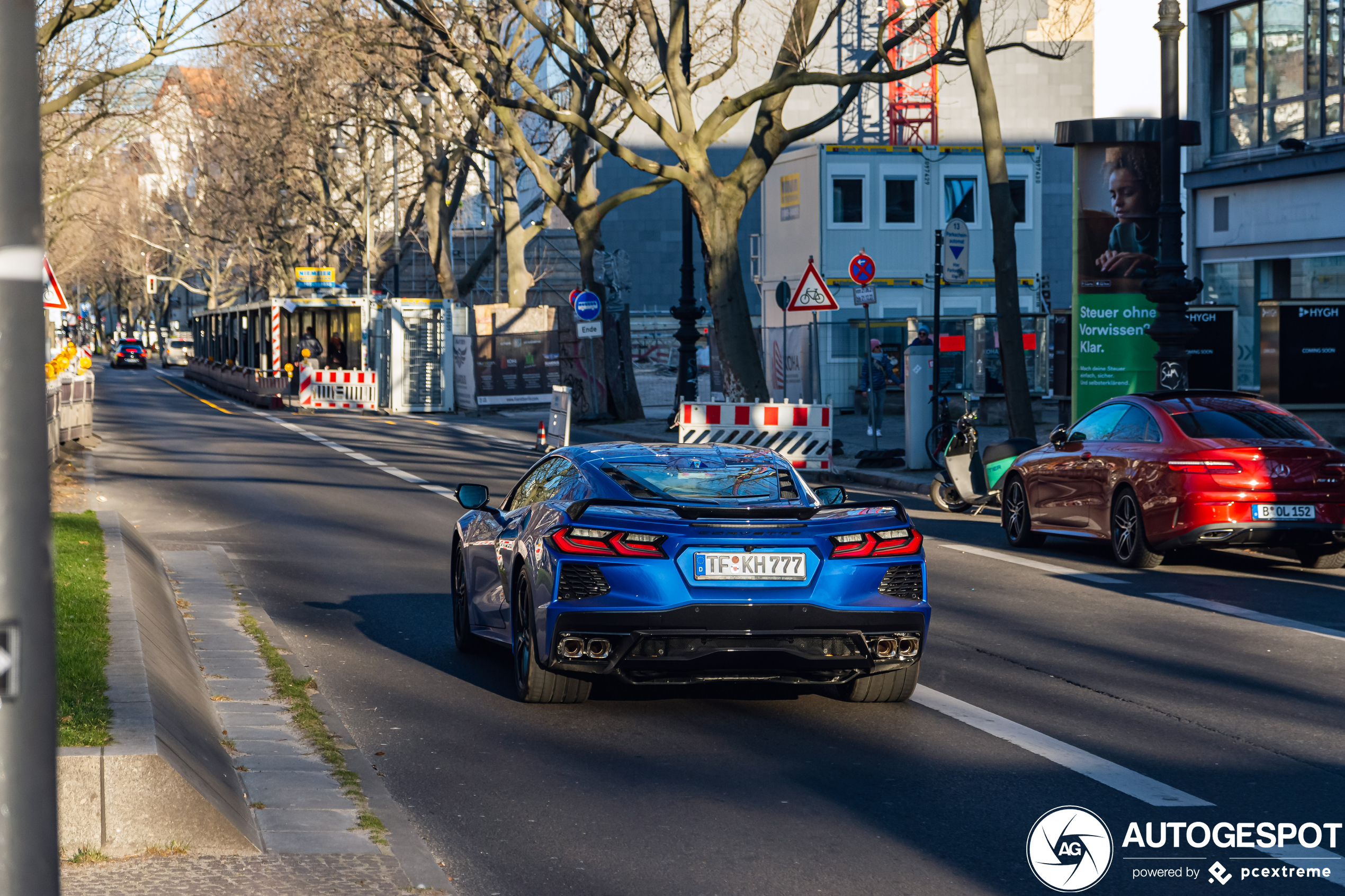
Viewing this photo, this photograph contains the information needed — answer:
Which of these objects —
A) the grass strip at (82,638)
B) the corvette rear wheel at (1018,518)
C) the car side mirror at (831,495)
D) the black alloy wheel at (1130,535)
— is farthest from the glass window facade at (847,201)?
the car side mirror at (831,495)

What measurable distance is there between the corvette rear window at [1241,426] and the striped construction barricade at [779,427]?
30.4 ft

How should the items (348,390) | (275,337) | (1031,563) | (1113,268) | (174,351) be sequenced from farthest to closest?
1. (174,351)
2. (275,337)
3. (348,390)
4. (1113,268)
5. (1031,563)

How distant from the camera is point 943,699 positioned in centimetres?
830

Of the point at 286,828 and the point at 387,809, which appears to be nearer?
the point at 286,828

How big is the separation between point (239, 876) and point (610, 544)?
2.70m

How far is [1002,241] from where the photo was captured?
2189cm

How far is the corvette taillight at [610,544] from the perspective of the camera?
24.4ft

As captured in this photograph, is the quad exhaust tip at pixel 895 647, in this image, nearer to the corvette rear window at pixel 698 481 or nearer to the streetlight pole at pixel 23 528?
the corvette rear window at pixel 698 481

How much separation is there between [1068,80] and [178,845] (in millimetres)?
63008

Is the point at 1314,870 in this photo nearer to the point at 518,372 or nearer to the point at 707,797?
the point at 707,797

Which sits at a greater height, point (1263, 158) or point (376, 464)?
point (1263, 158)

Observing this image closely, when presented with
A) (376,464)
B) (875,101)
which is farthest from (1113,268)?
(875,101)

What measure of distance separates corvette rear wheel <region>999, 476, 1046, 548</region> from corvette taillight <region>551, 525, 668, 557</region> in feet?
28.3

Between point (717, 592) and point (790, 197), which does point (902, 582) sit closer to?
point (717, 592)
